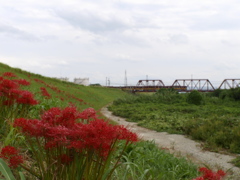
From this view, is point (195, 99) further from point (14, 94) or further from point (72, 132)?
point (72, 132)

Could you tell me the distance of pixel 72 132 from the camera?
182 centimetres

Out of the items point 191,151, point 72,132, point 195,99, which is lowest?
point 191,151

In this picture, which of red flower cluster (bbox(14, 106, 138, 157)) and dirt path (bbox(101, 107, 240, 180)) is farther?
dirt path (bbox(101, 107, 240, 180))

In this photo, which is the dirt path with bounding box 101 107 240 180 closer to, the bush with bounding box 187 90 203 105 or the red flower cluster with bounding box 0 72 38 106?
the red flower cluster with bounding box 0 72 38 106

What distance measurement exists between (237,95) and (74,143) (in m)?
19.4

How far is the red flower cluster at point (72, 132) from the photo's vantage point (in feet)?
5.90

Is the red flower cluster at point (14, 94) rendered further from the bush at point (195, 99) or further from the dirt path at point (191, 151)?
the bush at point (195, 99)

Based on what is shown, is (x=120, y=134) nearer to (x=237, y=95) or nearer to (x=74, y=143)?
A: (x=74, y=143)

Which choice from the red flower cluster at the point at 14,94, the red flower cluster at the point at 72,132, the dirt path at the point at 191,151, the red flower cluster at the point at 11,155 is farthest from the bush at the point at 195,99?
the red flower cluster at the point at 11,155

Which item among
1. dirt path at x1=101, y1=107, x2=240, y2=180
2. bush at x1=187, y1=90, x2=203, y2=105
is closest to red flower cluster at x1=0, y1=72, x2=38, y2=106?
dirt path at x1=101, y1=107, x2=240, y2=180

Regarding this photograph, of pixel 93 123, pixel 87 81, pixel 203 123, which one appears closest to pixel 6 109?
pixel 93 123

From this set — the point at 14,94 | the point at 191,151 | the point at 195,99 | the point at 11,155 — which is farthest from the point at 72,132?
the point at 195,99

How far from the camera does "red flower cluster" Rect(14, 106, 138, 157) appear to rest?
1.80m

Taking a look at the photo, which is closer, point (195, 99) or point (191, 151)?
point (191, 151)
